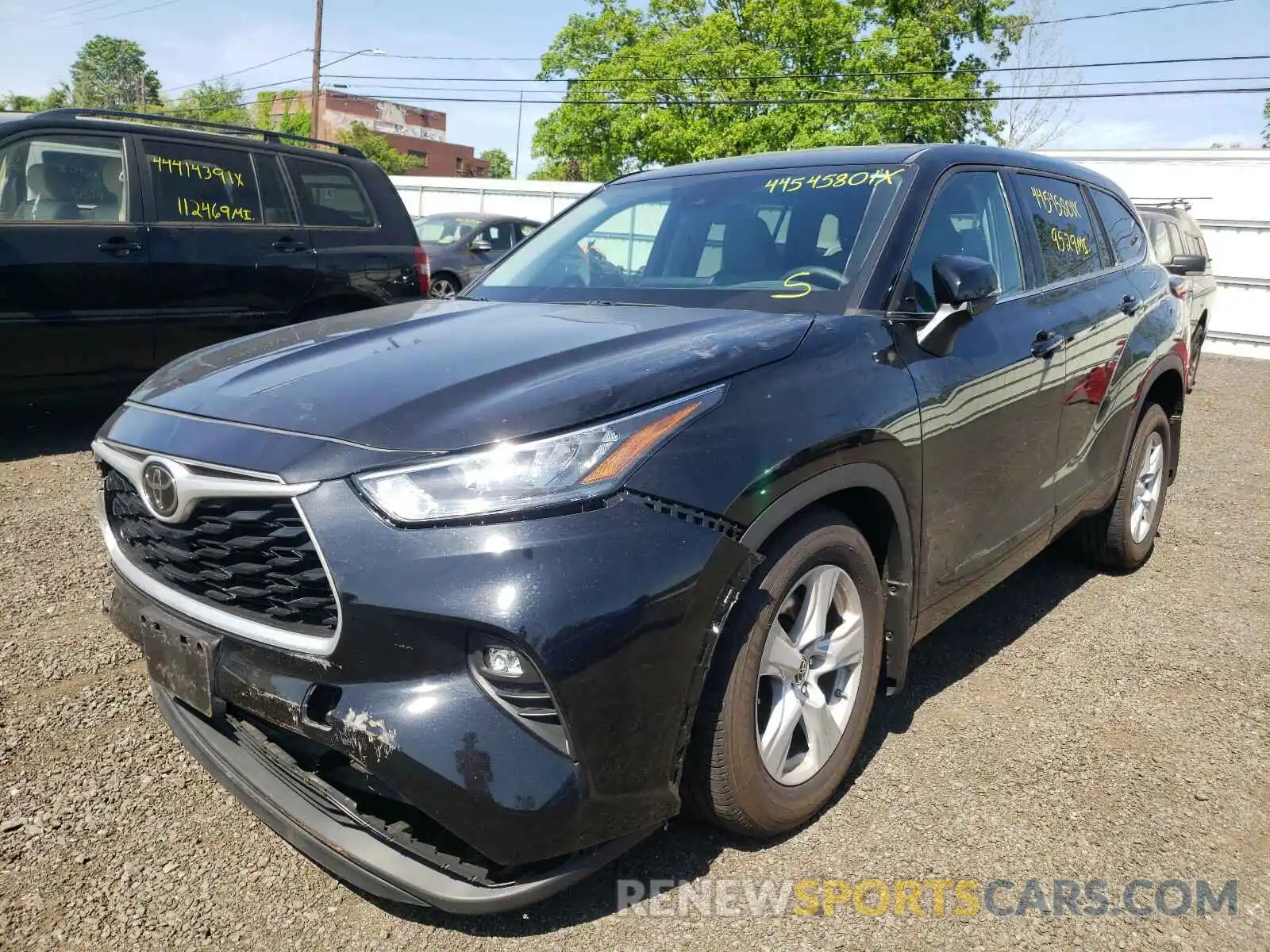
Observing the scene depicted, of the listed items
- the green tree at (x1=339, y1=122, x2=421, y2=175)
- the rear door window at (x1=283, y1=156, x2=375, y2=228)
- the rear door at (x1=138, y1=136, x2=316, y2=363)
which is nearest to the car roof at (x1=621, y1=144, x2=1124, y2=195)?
the rear door at (x1=138, y1=136, x2=316, y2=363)

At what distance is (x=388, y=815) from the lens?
6.72ft

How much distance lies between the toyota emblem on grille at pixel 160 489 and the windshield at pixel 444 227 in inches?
574

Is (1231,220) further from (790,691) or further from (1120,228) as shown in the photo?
(790,691)

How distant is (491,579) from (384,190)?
640cm

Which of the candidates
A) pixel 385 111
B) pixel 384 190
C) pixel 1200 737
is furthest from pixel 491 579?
pixel 385 111

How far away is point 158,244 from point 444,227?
37.3 feet

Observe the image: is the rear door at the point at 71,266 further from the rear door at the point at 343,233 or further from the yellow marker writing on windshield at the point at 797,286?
the yellow marker writing on windshield at the point at 797,286

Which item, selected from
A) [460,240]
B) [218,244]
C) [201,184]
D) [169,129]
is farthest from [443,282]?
[218,244]

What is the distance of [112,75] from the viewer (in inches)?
4373

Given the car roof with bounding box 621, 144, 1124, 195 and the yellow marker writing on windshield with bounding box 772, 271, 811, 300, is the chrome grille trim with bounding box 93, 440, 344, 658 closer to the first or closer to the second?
the yellow marker writing on windshield with bounding box 772, 271, 811, 300

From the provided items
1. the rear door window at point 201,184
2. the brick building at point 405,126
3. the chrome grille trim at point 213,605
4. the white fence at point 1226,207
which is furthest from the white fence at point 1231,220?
the brick building at point 405,126

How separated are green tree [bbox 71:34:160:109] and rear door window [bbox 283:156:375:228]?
99.4m

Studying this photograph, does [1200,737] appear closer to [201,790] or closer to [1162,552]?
[1162,552]

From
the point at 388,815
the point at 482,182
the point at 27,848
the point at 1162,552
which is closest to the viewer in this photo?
the point at 388,815
